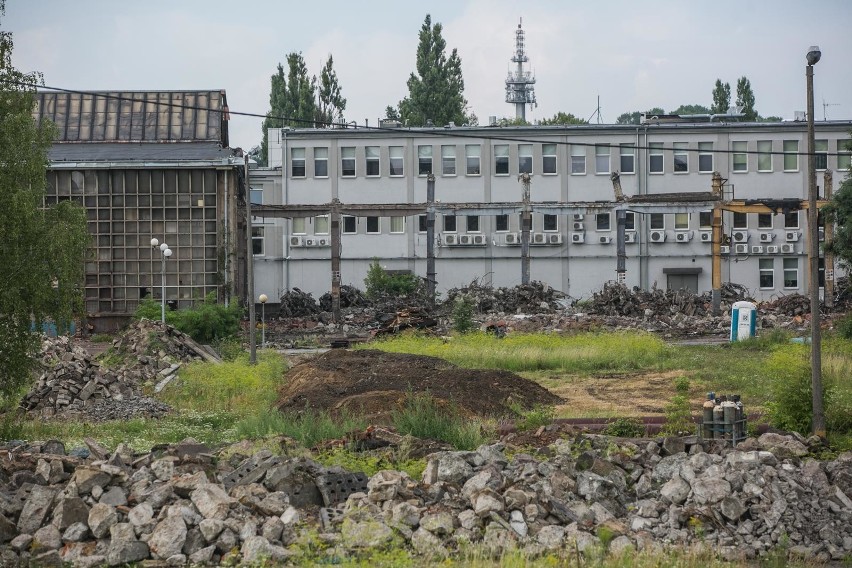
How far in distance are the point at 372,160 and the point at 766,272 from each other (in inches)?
828

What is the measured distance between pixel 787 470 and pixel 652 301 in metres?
32.7

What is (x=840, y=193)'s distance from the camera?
42.0m

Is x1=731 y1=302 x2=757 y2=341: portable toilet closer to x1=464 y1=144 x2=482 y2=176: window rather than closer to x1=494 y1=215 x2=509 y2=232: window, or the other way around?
x1=494 y1=215 x2=509 y2=232: window

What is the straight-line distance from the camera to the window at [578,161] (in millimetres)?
59688

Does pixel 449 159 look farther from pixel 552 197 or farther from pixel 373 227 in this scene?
pixel 552 197

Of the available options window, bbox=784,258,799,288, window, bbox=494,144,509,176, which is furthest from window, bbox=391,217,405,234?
window, bbox=784,258,799,288

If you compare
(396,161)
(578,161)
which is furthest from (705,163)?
(396,161)

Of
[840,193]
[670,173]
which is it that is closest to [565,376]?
[840,193]

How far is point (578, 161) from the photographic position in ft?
196

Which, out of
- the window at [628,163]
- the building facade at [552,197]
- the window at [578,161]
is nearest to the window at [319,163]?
the building facade at [552,197]

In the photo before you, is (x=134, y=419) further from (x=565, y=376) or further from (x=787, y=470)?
(x=787, y=470)

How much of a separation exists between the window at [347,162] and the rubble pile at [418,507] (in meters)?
46.1

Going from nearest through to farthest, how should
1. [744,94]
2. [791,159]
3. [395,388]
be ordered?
[395,388]
[791,159]
[744,94]

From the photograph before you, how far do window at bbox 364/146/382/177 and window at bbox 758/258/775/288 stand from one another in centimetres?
2019
